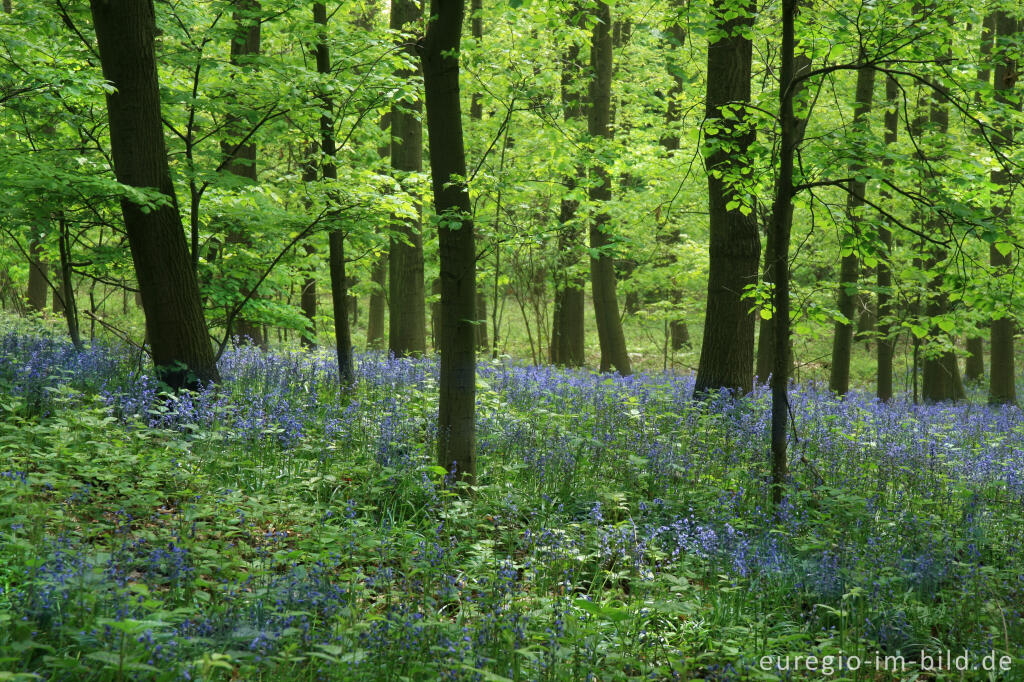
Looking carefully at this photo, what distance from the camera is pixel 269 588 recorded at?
307cm

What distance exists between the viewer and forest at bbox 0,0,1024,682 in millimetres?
3014

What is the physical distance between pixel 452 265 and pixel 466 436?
137cm

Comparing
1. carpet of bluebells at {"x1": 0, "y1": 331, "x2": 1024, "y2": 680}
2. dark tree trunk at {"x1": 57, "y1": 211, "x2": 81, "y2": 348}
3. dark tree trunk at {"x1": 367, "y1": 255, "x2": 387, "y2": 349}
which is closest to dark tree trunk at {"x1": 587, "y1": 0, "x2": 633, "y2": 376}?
dark tree trunk at {"x1": 367, "y1": 255, "x2": 387, "y2": 349}

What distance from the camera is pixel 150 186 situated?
635 cm

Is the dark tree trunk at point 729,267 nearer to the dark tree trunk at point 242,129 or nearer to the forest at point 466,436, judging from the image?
the forest at point 466,436

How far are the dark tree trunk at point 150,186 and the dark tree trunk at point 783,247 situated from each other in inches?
217

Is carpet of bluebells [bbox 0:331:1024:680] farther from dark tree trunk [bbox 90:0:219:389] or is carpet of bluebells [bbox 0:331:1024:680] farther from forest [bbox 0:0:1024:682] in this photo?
dark tree trunk [bbox 90:0:219:389]

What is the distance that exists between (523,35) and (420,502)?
6.04 meters

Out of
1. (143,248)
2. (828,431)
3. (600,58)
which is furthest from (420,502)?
(600,58)

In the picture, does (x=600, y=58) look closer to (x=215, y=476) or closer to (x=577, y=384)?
(x=577, y=384)

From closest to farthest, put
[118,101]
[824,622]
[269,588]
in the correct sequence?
[269,588]
[824,622]
[118,101]

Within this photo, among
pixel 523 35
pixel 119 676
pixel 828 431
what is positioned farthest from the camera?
pixel 523 35

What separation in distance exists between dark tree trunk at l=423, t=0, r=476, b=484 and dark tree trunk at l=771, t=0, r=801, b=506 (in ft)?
8.05

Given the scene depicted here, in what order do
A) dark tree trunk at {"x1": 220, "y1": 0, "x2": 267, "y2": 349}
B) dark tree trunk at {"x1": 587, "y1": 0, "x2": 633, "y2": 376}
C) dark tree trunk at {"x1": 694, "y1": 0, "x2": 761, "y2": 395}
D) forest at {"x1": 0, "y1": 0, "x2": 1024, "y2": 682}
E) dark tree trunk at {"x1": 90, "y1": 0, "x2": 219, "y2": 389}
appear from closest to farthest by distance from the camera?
forest at {"x1": 0, "y1": 0, "x2": 1024, "y2": 682} → dark tree trunk at {"x1": 90, "y1": 0, "x2": 219, "y2": 389} → dark tree trunk at {"x1": 220, "y1": 0, "x2": 267, "y2": 349} → dark tree trunk at {"x1": 694, "y1": 0, "x2": 761, "y2": 395} → dark tree trunk at {"x1": 587, "y1": 0, "x2": 633, "y2": 376}
